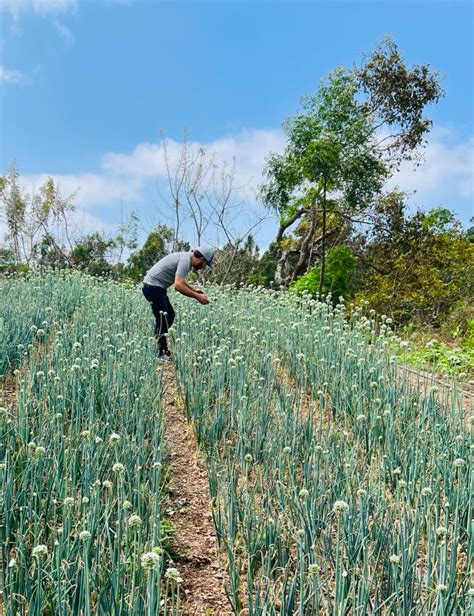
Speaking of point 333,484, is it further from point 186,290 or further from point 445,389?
point 186,290

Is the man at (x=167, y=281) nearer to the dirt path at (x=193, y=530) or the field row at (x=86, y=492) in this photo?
the field row at (x=86, y=492)

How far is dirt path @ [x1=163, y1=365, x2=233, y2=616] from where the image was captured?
2.29m

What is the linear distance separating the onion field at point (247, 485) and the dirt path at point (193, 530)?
91 mm

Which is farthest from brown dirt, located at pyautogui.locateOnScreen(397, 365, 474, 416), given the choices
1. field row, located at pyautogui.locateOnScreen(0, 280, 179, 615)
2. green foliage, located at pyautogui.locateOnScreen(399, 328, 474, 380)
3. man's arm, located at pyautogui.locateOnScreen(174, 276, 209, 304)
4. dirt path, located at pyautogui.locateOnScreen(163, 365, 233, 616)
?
man's arm, located at pyautogui.locateOnScreen(174, 276, 209, 304)

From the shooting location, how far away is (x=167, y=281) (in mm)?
6000

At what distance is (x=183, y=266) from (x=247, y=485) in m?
3.54

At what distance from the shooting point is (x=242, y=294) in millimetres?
9742

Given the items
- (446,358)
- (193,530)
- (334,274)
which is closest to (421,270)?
(334,274)

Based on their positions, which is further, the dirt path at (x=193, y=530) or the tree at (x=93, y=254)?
the tree at (x=93, y=254)

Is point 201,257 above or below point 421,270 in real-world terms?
below

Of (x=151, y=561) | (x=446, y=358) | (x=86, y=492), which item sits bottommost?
(x=86, y=492)

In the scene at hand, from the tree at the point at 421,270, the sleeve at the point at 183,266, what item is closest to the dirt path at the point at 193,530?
the sleeve at the point at 183,266

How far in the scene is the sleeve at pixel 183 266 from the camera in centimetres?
571

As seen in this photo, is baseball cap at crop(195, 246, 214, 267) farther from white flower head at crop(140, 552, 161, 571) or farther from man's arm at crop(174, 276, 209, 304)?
white flower head at crop(140, 552, 161, 571)
